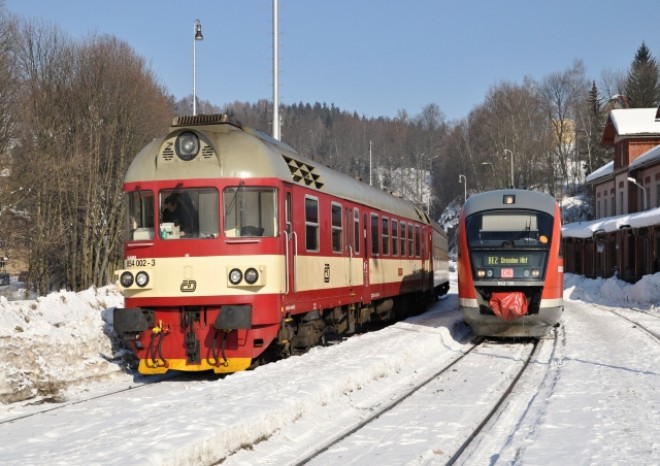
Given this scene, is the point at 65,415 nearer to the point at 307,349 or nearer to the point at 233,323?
the point at 233,323

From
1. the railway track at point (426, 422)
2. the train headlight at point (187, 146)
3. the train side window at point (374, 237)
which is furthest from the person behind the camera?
the train side window at point (374, 237)

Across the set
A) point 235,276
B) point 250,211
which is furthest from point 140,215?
point 235,276

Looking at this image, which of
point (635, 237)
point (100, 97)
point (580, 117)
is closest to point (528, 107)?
point (580, 117)

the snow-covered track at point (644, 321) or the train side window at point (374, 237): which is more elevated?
the train side window at point (374, 237)

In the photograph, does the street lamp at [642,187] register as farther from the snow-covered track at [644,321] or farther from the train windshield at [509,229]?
the train windshield at [509,229]

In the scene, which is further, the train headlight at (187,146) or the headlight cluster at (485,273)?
the headlight cluster at (485,273)

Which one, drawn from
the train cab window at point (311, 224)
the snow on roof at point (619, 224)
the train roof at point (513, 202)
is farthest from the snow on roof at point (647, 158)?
the train cab window at point (311, 224)

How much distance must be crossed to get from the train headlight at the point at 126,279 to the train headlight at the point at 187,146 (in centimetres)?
186

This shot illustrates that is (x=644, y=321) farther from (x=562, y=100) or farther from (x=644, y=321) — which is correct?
(x=562, y=100)

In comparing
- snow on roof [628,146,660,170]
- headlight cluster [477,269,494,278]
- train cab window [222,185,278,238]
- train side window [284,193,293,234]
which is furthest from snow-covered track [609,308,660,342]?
snow on roof [628,146,660,170]

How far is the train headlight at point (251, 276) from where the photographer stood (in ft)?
33.7

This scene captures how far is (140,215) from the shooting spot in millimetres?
10977

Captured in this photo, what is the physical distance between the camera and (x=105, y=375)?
447 inches

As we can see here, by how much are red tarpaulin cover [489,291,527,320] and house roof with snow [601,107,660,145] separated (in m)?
32.2
